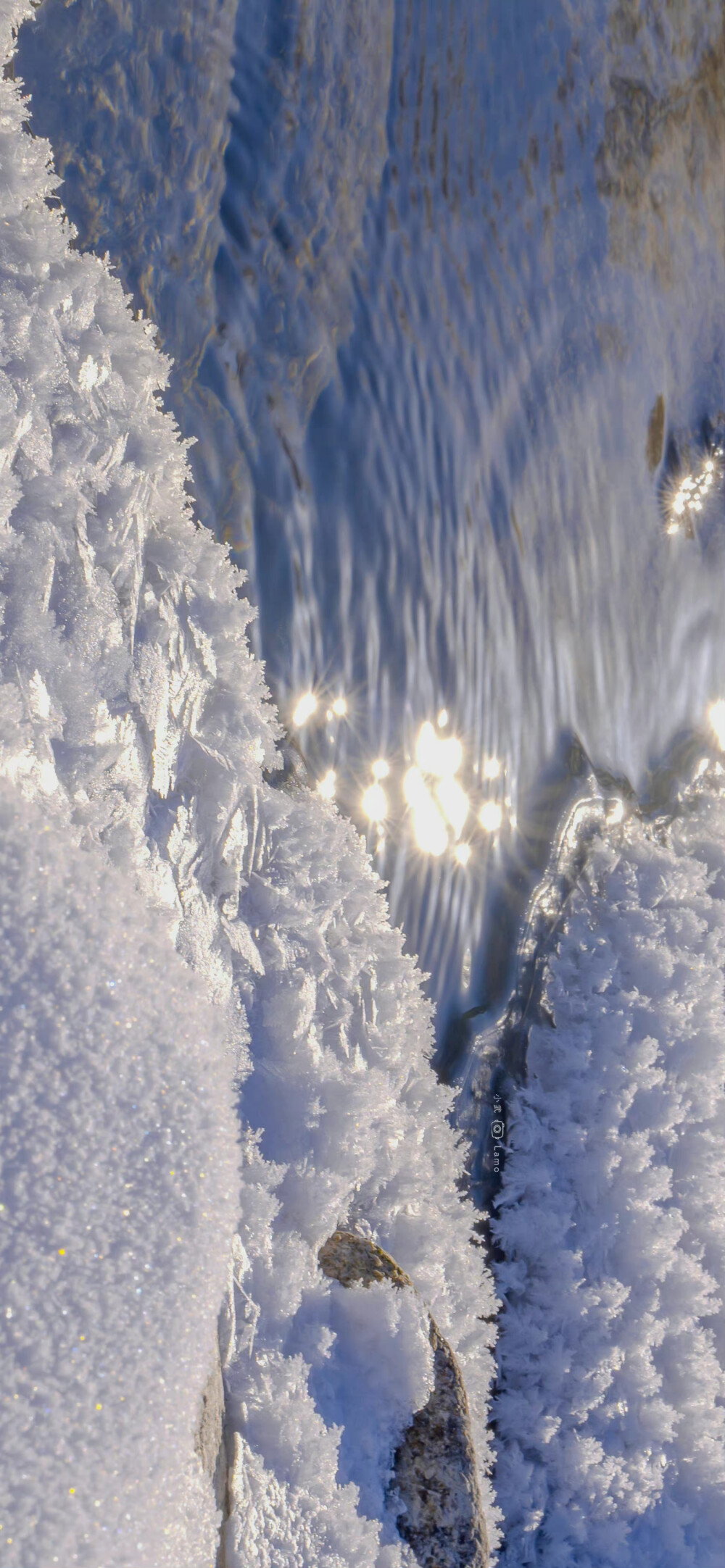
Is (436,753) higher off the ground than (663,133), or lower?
lower

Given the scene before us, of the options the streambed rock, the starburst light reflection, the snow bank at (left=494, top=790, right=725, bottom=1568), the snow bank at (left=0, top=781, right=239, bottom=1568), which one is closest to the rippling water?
the starburst light reflection

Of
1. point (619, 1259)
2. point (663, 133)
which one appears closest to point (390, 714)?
point (619, 1259)

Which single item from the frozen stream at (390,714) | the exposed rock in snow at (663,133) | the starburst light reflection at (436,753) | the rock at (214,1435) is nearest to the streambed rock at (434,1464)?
the frozen stream at (390,714)

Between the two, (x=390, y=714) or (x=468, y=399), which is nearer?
(x=390, y=714)

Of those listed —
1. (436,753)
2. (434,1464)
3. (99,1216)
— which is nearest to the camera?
(99,1216)

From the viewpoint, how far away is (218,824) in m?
1.70

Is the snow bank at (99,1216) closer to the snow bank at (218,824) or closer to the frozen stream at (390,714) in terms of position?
the frozen stream at (390,714)

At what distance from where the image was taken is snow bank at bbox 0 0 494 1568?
1.38m

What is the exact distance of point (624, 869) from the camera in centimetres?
301

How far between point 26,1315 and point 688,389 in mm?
3660

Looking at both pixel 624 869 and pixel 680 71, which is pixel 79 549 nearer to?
Answer: pixel 624 869

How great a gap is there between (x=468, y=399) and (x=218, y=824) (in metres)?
1.62

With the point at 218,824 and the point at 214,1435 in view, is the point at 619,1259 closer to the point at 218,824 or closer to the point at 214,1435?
the point at 214,1435

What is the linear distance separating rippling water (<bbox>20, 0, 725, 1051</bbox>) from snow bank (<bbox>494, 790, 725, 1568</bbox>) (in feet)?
1.09
